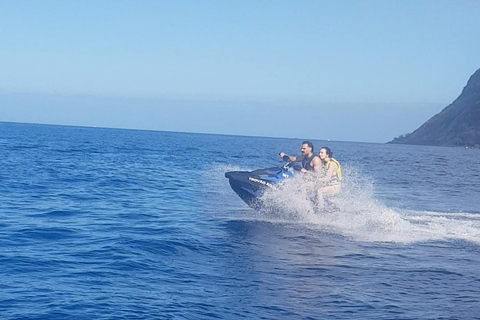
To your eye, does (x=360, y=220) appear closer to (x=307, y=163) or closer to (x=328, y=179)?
(x=328, y=179)

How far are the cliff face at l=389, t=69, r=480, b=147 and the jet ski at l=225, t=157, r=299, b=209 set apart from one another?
127 metres

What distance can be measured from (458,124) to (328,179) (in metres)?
138

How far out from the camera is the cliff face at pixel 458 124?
449 feet

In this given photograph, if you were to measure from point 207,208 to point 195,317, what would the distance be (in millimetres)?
10147

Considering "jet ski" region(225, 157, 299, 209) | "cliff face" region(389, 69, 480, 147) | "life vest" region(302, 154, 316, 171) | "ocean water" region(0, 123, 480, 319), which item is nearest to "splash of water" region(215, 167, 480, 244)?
"ocean water" region(0, 123, 480, 319)

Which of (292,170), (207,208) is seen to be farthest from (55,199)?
(292,170)

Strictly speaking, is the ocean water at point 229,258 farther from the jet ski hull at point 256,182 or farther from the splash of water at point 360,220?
the jet ski hull at point 256,182

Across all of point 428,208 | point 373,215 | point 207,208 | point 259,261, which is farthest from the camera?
point 428,208

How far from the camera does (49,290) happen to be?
324 inches

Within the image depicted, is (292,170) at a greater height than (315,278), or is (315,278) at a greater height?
(292,170)

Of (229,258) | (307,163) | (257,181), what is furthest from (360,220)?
(229,258)

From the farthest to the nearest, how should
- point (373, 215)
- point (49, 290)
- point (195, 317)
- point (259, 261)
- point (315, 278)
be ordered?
point (373, 215) < point (259, 261) < point (315, 278) < point (49, 290) < point (195, 317)

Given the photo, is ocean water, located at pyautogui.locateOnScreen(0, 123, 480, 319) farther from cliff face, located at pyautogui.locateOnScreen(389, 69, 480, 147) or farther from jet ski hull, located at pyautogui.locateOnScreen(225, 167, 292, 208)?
cliff face, located at pyautogui.locateOnScreen(389, 69, 480, 147)

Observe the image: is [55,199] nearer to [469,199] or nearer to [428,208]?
[428,208]
